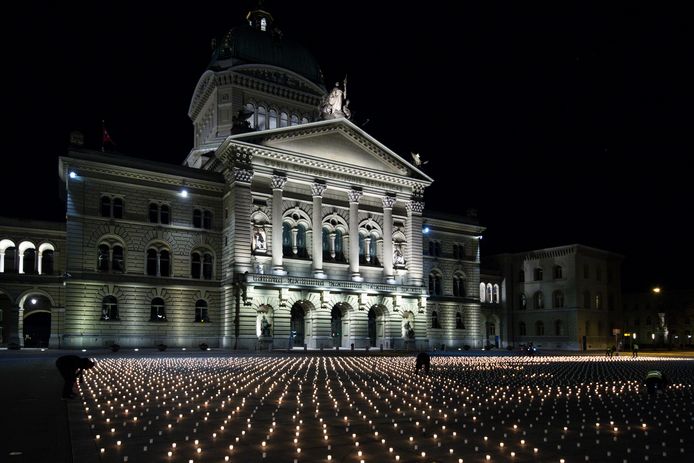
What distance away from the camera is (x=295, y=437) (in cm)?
1173

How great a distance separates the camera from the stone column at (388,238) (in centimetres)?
6438

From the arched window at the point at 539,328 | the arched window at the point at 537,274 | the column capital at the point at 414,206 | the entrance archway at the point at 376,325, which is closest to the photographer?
the entrance archway at the point at 376,325

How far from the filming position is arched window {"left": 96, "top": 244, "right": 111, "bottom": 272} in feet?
177

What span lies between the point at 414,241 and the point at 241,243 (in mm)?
19961

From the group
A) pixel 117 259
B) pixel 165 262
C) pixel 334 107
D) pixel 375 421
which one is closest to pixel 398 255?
pixel 334 107

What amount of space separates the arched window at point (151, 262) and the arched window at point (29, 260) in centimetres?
1021

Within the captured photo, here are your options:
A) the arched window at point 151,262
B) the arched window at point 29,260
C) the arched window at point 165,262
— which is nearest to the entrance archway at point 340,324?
the arched window at point 165,262

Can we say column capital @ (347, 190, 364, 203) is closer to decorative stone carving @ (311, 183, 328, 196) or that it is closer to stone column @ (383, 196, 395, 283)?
decorative stone carving @ (311, 183, 328, 196)

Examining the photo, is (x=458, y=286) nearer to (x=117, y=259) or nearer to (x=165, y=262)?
(x=165, y=262)

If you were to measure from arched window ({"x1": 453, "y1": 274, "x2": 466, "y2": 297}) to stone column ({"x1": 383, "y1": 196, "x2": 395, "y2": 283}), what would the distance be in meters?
15.4

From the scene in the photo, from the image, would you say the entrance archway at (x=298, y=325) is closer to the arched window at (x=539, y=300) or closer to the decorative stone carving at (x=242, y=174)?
the decorative stone carving at (x=242, y=174)

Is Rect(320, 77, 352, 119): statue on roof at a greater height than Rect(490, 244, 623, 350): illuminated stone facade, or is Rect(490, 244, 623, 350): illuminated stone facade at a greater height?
Rect(320, 77, 352, 119): statue on roof

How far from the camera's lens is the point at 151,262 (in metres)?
56.3

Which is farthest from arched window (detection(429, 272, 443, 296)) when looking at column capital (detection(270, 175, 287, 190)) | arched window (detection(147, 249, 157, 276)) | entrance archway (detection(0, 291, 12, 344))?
entrance archway (detection(0, 291, 12, 344))
